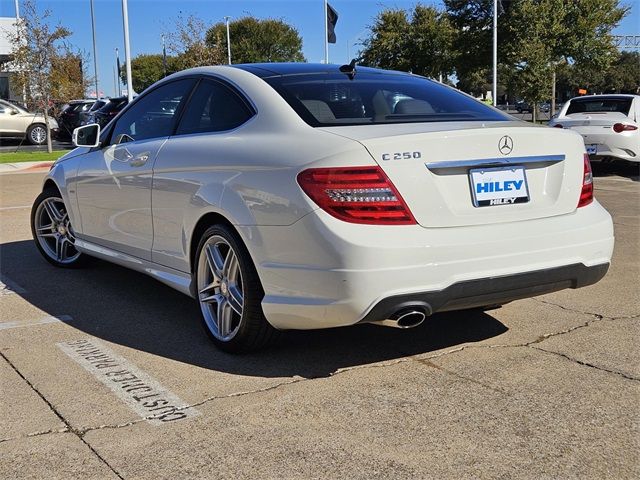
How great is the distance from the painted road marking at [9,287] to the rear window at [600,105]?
36.5 feet

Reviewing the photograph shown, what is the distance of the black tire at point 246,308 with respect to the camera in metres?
3.71

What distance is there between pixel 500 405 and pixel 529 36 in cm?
3203

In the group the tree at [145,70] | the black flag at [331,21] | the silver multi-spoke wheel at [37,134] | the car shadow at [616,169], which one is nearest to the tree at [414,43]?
the black flag at [331,21]

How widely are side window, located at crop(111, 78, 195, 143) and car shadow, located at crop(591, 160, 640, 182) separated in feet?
35.8

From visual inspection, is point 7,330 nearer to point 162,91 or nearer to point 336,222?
point 162,91

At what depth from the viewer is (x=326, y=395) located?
3439 mm

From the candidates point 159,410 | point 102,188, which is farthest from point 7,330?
point 159,410

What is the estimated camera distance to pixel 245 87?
4133 millimetres

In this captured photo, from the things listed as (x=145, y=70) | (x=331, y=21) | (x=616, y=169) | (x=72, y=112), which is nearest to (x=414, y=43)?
(x=331, y=21)

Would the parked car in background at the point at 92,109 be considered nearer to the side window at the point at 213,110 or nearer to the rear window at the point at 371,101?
the side window at the point at 213,110

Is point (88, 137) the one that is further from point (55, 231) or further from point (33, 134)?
point (33, 134)

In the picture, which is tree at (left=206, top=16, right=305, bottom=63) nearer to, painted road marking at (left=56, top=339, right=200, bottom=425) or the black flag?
the black flag

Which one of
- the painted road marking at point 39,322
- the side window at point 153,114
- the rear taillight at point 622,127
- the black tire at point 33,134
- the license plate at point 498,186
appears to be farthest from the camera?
the black tire at point 33,134

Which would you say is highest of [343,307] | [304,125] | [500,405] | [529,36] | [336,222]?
[529,36]
